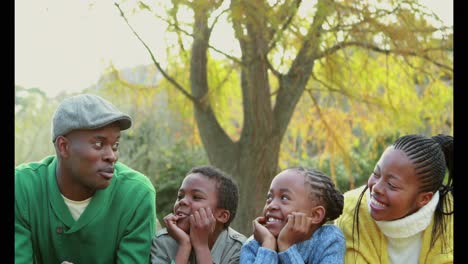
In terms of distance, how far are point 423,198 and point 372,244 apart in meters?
0.32

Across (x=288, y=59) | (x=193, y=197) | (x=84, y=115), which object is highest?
(x=288, y=59)

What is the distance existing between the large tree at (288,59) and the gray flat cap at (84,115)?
192cm

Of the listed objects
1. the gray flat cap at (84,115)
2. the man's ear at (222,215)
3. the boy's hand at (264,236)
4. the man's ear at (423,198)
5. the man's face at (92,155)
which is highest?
the gray flat cap at (84,115)

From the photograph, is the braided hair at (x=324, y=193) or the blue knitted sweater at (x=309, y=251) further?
the braided hair at (x=324, y=193)

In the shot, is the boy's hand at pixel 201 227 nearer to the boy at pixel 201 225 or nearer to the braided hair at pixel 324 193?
the boy at pixel 201 225

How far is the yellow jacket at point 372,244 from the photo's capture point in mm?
3225

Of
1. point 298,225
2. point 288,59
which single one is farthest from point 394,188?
point 288,59

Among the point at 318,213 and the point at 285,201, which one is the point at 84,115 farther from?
the point at 318,213

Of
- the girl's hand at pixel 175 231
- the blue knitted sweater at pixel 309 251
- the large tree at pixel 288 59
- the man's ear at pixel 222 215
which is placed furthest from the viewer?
the large tree at pixel 288 59

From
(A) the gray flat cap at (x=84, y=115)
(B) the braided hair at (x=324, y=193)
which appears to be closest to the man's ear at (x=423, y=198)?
(B) the braided hair at (x=324, y=193)

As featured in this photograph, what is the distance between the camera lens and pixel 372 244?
3301mm

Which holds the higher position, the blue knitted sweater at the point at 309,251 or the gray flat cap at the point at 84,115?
the gray flat cap at the point at 84,115

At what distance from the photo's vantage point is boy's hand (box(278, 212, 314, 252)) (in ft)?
10.1
